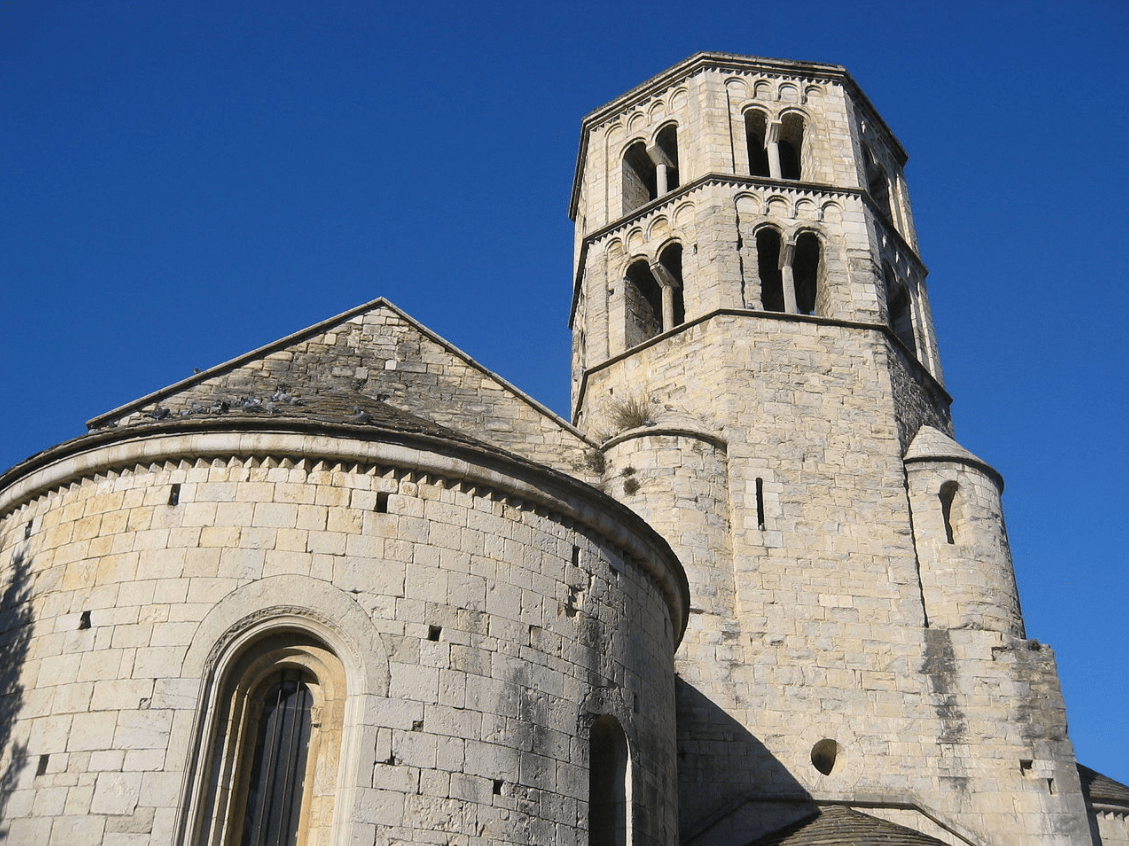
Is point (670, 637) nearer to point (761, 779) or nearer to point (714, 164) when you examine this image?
point (761, 779)

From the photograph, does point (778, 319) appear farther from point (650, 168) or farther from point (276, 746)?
point (276, 746)

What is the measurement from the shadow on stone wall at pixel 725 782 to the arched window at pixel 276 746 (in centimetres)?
658

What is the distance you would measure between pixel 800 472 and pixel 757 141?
28.8 ft

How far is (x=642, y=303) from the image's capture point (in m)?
21.7

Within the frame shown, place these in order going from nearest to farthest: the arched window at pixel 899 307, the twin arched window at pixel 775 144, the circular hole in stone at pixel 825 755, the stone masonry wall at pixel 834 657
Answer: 1. the stone masonry wall at pixel 834 657
2. the circular hole in stone at pixel 825 755
3. the arched window at pixel 899 307
4. the twin arched window at pixel 775 144

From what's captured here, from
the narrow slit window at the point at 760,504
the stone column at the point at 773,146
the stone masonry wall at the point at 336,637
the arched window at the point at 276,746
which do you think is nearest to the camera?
the stone masonry wall at the point at 336,637

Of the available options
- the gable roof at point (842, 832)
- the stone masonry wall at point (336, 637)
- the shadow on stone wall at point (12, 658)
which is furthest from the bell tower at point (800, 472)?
the shadow on stone wall at point (12, 658)

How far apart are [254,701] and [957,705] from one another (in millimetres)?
10376

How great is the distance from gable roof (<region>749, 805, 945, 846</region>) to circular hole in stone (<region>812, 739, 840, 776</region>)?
2.08ft

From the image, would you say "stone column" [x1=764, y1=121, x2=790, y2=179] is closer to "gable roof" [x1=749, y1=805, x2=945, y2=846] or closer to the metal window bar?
"gable roof" [x1=749, y1=805, x2=945, y2=846]

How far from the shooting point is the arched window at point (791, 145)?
2284 cm

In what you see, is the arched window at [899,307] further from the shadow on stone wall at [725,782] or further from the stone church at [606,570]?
the shadow on stone wall at [725,782]

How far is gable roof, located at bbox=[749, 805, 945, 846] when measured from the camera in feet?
43.0

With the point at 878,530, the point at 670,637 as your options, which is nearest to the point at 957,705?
the point at 878,530
